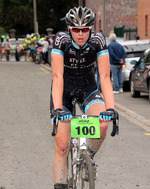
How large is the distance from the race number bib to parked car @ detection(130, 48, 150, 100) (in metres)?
10.8

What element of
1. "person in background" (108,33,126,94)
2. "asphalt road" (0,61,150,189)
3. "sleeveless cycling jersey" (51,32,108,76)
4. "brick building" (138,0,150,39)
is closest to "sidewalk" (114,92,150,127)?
"asphalt road" (0,61,150,189)

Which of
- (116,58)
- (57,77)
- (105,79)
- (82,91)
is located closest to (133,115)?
(116,58)

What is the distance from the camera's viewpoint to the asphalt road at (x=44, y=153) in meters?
6.74

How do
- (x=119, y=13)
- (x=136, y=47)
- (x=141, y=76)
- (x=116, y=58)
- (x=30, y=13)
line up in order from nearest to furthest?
(x=141, y=76)
(x=116, y=58)
(x=136, y=47)
(x=119, y=13)
(x=30, y=13)

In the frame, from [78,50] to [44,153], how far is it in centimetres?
345

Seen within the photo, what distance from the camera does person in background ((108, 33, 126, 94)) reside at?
1808 centimetres

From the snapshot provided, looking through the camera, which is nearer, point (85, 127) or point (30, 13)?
point (85, 127)

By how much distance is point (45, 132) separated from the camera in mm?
10477

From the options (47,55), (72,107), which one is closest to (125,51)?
(72,107)

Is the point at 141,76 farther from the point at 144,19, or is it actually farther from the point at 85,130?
the point at 144,19

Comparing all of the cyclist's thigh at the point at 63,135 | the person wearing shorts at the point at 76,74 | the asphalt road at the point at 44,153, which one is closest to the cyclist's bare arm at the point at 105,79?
the person wearing shorts at the point at 76,74

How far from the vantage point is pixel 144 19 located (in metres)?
39.2

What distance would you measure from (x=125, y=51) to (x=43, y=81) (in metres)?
5.21

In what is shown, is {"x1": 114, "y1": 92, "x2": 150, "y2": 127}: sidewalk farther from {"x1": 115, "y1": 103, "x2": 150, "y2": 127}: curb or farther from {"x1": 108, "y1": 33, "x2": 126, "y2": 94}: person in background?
{"x1": 108, "y1": 33, "x2": 126, "y2": 94}: person in background
